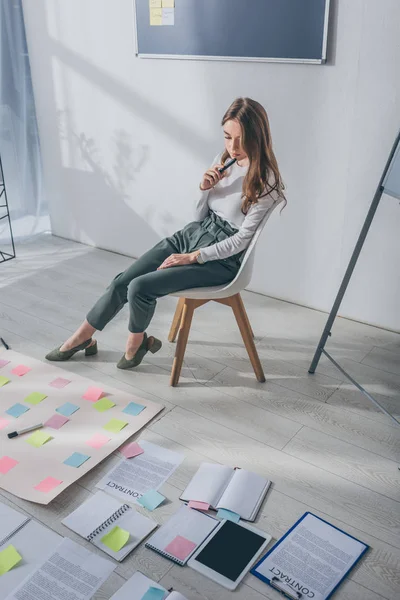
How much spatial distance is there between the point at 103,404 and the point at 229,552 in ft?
2.71

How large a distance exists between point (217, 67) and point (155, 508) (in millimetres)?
1977

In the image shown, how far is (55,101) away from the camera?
367cm

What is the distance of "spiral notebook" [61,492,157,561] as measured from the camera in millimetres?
1791

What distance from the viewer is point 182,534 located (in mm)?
1823

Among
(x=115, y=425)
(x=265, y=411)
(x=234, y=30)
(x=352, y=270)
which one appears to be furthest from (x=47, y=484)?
(x=234, y=30)

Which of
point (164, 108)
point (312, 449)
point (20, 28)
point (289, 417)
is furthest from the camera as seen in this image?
point (20, 28)

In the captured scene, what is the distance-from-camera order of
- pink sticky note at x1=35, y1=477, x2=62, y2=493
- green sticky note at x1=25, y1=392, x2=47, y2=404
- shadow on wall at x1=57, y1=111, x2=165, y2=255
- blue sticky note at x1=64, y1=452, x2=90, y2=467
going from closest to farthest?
pink sticky note at x1=35, y1=477, x2=62, y2=493, blue sticky note at x1=64, y1=452, x2=90, y2=467, green sticky note at x1=25, y1=392, x2=47, y2=404, shadow on wall at x1=57, y1=111, x2=165, y2=255

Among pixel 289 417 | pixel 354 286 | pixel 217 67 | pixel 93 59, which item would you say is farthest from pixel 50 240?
pixel 289 417

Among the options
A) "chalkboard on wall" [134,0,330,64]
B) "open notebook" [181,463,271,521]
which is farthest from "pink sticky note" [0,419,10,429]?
"chalkboard on wall" [134,0,330,64]

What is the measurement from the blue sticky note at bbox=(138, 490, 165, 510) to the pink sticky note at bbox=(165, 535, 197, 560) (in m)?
0.15

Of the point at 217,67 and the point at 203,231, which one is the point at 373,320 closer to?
the point at 203,231

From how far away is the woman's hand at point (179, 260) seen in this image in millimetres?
2373

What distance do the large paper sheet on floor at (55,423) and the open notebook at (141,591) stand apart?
41 cm

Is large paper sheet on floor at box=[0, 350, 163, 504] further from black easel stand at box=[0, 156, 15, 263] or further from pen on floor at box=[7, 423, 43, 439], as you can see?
black easel stand at box=[0, 156, 15, 263]
